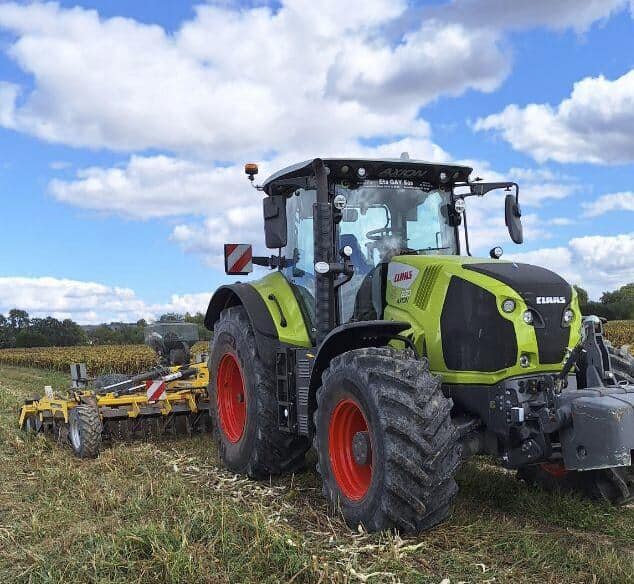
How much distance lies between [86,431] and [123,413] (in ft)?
2.17

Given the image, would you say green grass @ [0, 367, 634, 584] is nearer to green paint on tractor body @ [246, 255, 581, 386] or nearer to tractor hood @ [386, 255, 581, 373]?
green paint on tractor body @ [246, 255, 581, 386]

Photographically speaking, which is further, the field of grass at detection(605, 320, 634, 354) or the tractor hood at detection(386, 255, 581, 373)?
the field of grass at detection(605, 320, 634, 354)

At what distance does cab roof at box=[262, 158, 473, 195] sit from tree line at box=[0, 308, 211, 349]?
5232 centimetres

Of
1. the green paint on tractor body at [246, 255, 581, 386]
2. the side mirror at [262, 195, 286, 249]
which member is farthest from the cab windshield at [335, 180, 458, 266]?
the side mirror at [262, 195, 286, 249]

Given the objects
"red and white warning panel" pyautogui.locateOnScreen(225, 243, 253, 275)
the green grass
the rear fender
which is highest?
"red and white warning panel" pyautogui.locateOnScreen(225, 243, 253, 275)

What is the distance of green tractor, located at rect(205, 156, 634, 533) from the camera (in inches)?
182

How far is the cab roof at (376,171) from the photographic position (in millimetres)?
6078

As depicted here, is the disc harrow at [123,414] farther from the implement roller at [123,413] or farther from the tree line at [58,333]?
the tree line at [58,333]

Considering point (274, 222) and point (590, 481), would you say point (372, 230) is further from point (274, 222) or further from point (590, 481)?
point (590, 481)

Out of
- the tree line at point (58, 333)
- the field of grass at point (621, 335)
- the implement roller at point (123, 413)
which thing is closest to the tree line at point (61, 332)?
the tree line at point (58, 333)

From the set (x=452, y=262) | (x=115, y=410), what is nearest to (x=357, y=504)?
(x=452, y=262)

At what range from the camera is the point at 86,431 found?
8.35 metres

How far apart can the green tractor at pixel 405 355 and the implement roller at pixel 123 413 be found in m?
2.02

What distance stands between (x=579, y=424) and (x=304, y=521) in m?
2.09
